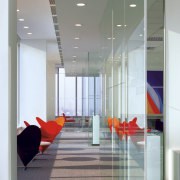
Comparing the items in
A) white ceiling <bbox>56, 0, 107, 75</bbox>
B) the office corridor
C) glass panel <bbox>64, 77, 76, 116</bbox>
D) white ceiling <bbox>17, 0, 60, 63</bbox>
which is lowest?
the office corridor

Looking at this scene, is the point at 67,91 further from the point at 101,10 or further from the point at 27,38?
the point at 101,10

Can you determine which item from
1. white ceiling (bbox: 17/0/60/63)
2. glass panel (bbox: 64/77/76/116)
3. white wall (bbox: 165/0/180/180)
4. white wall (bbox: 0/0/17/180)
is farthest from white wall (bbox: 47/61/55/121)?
white wall (bbox: 0/0/17/180)

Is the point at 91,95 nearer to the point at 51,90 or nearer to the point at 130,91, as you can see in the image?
the point at 130,91

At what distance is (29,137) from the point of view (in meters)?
8.33

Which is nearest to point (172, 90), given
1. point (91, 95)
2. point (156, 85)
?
point (156, 85)

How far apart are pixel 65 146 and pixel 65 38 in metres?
3.80

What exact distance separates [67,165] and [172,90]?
460 centimetres

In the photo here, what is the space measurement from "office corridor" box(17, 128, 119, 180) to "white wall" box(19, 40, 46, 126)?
368cm

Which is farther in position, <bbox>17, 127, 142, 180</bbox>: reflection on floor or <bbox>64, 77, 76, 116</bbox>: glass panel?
<bbox>64, 77, 76, 116</bbox>: glass panel

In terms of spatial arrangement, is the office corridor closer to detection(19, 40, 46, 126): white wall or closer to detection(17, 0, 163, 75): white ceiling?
detection(17, 0, 163, 75): white ceiling

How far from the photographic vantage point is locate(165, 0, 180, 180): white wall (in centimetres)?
479

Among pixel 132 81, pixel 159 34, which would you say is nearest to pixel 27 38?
pixel 159 34

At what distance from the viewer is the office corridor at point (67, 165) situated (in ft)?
24.0

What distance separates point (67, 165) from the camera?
345 inches
